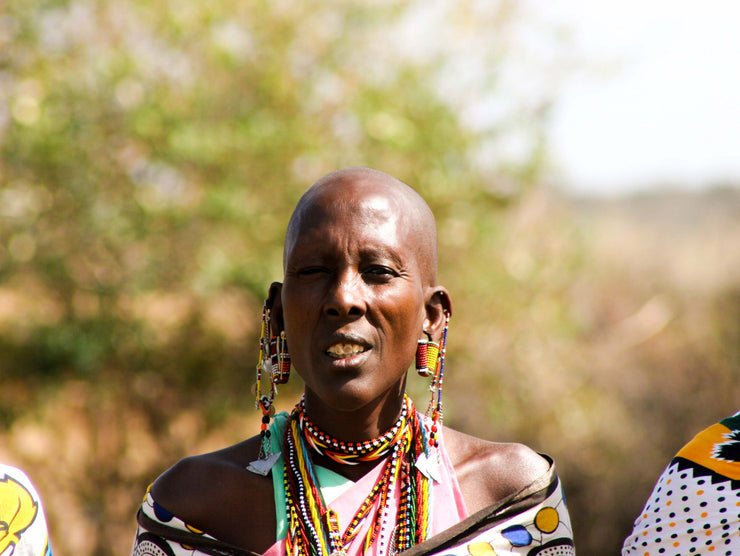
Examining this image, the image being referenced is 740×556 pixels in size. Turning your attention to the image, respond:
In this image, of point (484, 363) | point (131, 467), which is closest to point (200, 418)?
point (131, 467)

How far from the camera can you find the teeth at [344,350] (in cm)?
279

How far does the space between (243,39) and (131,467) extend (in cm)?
→ 351

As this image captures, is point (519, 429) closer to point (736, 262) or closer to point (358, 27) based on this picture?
point (358, 27)

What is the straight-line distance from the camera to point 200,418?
8148 millimetres

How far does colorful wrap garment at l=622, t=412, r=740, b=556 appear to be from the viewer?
2646 mm

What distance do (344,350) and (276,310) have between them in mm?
338

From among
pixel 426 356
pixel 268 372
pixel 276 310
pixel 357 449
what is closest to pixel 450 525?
pixel 357 449

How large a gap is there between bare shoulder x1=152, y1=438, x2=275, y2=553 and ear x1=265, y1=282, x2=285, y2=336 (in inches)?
16.2

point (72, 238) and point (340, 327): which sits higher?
point (72, 238)

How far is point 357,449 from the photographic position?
2.96m

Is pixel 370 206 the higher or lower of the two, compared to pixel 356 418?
higher

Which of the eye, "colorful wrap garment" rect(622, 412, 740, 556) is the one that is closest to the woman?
the eye

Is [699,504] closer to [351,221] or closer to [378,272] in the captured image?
[378,272]

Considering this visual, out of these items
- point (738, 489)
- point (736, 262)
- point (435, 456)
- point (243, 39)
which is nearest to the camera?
point (738, 489)
